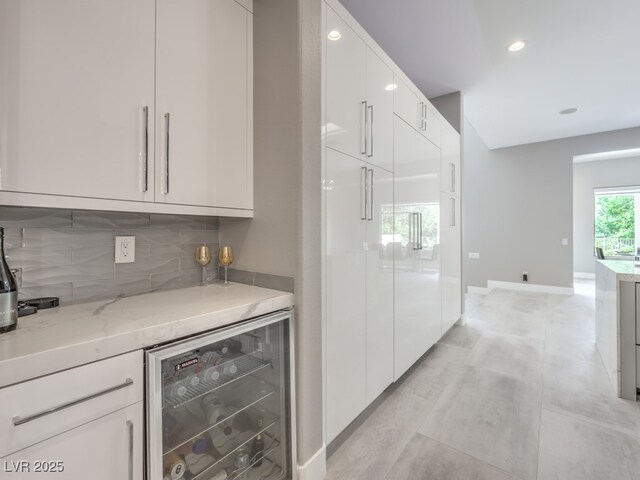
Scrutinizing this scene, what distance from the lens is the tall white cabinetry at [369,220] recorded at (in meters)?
1.54

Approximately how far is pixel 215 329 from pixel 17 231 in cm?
83

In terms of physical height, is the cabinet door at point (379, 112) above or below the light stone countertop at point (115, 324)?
above

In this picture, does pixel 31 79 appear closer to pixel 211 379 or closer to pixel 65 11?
pixel 65 11

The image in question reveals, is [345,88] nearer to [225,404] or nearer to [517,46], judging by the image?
[225,404]

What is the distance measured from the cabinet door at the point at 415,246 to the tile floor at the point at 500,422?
0.29 metres

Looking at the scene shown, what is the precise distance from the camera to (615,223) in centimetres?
702

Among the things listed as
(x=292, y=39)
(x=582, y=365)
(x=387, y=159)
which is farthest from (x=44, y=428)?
(x=582, y=365)

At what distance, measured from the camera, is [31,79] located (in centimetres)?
94

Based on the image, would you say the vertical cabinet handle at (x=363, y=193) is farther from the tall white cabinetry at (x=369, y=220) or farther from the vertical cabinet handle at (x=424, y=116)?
the vertical cabinet handle at (x=424, y=116)

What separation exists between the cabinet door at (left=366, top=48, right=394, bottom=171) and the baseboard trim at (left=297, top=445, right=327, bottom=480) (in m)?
1.59

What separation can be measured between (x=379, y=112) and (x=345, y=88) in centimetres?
40

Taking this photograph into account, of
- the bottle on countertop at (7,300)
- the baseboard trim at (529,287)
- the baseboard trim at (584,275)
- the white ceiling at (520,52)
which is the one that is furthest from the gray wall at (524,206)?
the bottle on countertop at (7,300)

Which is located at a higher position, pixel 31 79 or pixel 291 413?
pixel 31 79

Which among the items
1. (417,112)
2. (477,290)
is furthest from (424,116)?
(477,290)
